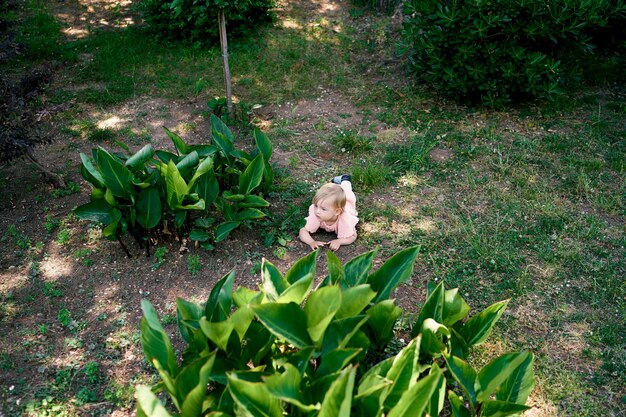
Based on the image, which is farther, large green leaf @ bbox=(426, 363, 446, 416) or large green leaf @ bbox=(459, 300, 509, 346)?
large green leaf @ bbox=(459, 300, 509, 346)

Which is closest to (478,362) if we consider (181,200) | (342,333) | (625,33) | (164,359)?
(342,333)

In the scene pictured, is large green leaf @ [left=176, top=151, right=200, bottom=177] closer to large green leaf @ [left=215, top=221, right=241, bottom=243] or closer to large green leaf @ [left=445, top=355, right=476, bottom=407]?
large green leaf @ [left=215, top=221, right=241, bottom=243]

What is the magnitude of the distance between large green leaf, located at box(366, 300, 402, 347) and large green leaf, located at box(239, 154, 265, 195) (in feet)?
5.47

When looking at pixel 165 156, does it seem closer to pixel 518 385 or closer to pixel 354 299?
pixel 354 299

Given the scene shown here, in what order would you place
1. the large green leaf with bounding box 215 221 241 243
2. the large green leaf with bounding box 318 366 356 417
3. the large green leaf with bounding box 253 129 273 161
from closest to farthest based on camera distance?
the large green leaf with bounding box 318 366 356 417
the large green leaf with bounding box 215 221 241 243
the large green leaf with bounding box 253 129 273 161

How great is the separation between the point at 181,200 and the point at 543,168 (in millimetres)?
3435

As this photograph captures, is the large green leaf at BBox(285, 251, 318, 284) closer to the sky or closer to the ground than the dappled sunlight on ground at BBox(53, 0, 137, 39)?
closer to the ground

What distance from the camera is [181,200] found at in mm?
4035

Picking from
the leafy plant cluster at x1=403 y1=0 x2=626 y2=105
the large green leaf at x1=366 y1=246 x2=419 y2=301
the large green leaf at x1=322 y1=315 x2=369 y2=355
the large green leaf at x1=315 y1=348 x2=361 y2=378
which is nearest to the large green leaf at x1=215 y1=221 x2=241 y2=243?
the large green leaf at x1=366 y1=246 x2=419 y2=301

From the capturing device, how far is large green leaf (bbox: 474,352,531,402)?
2.76 metres

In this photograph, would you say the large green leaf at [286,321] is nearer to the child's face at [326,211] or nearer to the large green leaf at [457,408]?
the large green leaf at [457,408]

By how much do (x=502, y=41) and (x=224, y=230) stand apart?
377 cm

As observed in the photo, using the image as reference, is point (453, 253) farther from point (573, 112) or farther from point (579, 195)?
point (573, 112)

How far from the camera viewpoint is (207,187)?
4.33m
